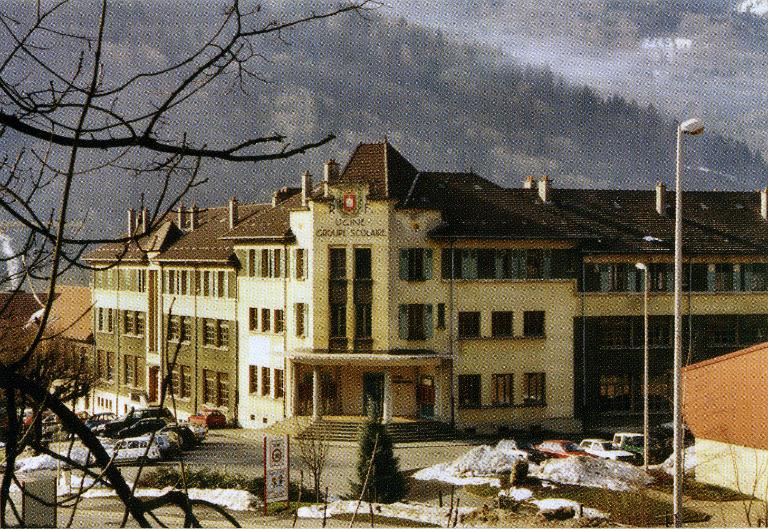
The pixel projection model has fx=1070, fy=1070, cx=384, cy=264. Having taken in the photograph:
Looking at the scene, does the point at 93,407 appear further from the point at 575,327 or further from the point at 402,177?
the point at 575,327

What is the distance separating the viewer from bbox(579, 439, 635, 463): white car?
3538 cm

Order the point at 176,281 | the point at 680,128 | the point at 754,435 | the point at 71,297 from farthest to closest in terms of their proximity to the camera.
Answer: the point at 71,297 < the point at 176,281 < the point at 754,435 < the point at 680,128

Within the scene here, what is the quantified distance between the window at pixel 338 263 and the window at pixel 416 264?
7.66 ft

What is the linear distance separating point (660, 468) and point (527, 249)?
13714 mm

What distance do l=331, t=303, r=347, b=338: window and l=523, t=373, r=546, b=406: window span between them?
7751 millimetres

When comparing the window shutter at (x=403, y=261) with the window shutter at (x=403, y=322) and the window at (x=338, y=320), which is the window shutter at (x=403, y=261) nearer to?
the window shutter at (x=403, y=322)

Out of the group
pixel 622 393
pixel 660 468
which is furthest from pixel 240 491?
pixel 622 393

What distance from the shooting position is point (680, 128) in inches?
752

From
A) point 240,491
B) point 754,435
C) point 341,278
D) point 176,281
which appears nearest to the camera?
point 754,435

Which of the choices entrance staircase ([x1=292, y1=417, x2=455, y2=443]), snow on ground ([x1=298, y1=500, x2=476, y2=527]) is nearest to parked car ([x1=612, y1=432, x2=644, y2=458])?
entrance staircase ([x1=292, y1=417, x2=455, y2=443])

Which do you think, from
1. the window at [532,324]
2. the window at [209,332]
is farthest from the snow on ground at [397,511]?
the window at [209,332]

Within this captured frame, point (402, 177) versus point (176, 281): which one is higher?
point (402, 177)

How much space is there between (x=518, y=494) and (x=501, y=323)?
15.3 metres

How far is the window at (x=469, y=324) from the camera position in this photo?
4400 cm
